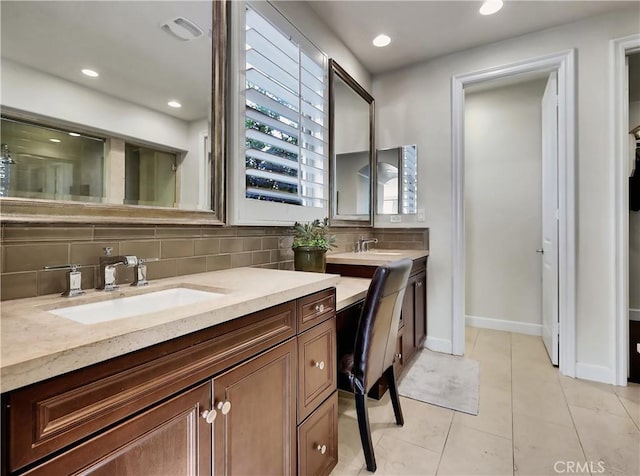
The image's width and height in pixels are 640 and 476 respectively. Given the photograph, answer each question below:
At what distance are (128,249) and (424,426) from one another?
5.86 ft

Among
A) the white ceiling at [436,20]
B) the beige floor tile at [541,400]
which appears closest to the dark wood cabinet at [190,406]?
the beige floor tile at [541,400]

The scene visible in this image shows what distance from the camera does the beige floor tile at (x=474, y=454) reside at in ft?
4.82

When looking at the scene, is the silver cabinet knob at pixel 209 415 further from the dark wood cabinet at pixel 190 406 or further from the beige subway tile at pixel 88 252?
the beige subway tile at pixel 88 252

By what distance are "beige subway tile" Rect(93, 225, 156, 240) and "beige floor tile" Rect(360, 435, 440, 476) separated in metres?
1.43

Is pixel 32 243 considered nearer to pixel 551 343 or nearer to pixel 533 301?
pixel 551 343

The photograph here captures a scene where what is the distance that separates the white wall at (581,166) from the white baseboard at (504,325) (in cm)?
99

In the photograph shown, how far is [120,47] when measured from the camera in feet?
3.94

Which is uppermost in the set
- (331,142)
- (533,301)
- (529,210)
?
(331,142)

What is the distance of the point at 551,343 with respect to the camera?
8.69 feet

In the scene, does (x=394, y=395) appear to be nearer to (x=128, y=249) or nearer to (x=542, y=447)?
(x=542, y=447)

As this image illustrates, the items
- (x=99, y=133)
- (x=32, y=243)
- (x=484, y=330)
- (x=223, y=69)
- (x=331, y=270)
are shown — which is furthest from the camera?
(x=484, y=330)

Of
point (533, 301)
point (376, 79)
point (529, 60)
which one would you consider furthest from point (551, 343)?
point (376, 79)

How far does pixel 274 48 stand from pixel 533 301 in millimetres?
3444

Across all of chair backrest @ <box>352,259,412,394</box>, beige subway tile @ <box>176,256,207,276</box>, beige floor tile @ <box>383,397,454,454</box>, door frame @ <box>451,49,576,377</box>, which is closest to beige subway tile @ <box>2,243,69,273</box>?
beige subway tile @ <box>176,256,207,276</box>
